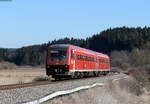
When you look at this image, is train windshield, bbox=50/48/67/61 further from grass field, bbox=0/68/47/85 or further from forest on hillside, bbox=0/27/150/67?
forest on hillside, bbox=0/27/150/67

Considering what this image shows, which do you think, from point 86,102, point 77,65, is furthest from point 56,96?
point 77,65

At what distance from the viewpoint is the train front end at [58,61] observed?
1190 inches

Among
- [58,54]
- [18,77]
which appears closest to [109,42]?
[18,77]

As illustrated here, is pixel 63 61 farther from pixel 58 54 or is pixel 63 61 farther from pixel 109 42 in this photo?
pixel 109 42

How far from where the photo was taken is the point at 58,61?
1200 inches

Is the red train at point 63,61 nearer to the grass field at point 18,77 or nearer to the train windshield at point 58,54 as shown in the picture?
the train windshield at point 58,54

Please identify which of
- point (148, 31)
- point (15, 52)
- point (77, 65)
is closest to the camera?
point (77, 65)

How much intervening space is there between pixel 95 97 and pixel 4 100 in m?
7.55

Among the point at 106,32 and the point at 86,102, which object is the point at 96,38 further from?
the point at 86,102

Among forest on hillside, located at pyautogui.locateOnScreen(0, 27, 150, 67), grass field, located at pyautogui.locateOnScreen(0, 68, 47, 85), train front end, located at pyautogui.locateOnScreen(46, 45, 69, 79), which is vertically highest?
forest on hillside, located at pyautogui.locateOnScreen(0, 27, 150, 67)

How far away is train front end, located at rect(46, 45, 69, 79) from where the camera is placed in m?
30.2

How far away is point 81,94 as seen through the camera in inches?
809

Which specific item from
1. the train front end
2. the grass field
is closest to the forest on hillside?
the grass field

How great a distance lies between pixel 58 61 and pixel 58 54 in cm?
66
